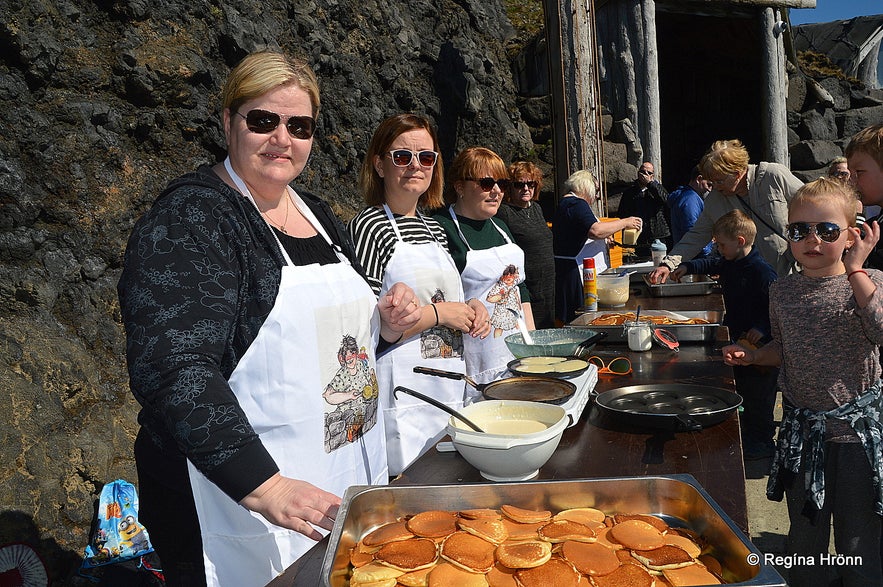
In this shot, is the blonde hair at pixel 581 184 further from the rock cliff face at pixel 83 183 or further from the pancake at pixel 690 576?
the pancake at pixel 690 576

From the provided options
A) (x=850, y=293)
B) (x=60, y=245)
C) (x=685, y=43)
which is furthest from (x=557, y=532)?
(x=685, y=43)

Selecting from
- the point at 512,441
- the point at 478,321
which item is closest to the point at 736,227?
the point at 478,321

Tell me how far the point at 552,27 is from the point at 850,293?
5.10 m

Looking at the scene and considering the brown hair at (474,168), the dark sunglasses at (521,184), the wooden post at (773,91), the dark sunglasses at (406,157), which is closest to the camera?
the dark sunglasses at (406,157)

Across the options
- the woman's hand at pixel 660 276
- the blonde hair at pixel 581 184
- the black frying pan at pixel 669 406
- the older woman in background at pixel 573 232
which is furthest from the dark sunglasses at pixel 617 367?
the blonde hair at pixel 581 184

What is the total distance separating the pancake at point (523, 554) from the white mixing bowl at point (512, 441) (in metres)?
0.32

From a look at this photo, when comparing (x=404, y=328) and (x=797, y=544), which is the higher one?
(x=404, y=328)

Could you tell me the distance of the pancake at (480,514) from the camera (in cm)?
132

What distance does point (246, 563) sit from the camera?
1.71 m

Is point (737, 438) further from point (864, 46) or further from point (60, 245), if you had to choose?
point (864, 46)

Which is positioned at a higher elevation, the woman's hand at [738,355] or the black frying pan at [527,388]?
the black frying pan at [527,388]

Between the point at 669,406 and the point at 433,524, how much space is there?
101cm

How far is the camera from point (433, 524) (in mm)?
1307

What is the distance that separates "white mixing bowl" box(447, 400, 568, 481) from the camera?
60.5 inches
